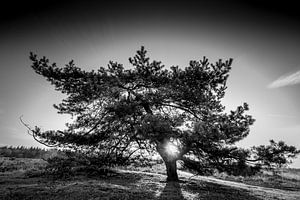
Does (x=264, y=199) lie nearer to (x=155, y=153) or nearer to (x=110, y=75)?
(x=155, y=153)

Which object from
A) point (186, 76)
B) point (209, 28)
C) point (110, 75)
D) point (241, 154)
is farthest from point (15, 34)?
point (209, 28)

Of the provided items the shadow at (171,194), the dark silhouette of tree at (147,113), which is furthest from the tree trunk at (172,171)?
the shadow at (171,194)

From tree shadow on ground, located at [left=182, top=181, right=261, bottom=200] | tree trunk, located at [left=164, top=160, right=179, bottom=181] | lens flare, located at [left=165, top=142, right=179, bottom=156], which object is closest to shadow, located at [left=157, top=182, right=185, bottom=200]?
tree shadow on ground, located at [left=182, top=181, right=261, bottom=200]

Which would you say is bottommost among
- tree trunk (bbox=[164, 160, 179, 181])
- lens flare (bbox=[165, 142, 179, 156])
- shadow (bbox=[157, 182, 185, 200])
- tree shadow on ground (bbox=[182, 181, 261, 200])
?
tree shadow on ground (bbox=[182, 181, 261, 200])

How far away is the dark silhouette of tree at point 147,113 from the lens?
30.1 feet

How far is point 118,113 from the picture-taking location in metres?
9.99

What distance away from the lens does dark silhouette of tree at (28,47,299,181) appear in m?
9.17

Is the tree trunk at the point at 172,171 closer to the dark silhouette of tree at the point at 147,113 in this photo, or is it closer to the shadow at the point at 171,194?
the dark silhouette of tree at the point at 147,113

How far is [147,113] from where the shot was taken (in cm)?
1069

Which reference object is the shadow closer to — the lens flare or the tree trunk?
the lens flare

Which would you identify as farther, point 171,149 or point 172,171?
point 172,171

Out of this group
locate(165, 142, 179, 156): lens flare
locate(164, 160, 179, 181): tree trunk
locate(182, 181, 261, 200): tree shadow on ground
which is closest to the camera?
locate(182, 181, 261, 200): tree shadow on ground

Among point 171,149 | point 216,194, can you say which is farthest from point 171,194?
point 216,194

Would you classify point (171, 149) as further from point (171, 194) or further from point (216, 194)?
point (216, 194)
